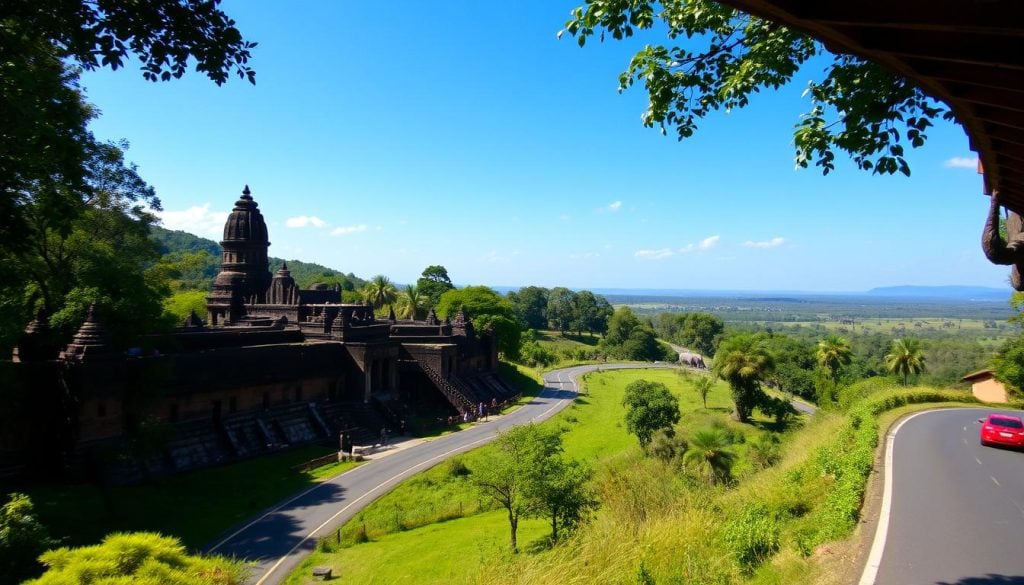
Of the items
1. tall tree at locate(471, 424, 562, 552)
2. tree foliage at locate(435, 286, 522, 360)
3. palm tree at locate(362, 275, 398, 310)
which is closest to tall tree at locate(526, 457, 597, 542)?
tall tree at locate(471, 424, 562, 552)

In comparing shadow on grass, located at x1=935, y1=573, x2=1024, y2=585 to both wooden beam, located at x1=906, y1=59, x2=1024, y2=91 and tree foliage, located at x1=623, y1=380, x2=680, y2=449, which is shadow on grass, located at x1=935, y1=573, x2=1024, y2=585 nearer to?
wooden beam, located at x1=906, y1=59, x2=1024, y2=91

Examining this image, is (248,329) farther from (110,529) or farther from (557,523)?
(557,523)

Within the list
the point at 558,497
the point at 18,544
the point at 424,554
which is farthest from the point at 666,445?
the point at 18,544

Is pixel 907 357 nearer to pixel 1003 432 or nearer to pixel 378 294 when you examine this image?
pixel 1003 432

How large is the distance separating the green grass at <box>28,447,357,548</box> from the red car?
26798 mm

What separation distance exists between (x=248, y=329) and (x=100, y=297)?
1454 centimetres

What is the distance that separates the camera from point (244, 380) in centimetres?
3123

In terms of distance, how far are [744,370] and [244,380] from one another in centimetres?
3314

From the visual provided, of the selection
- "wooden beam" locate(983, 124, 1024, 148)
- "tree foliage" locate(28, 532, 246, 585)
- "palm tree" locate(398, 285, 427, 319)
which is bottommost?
"tree foliage" locate(28, 532, 246, 585)

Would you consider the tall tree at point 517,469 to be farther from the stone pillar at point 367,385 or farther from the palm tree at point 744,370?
the palm tree at point 744,370

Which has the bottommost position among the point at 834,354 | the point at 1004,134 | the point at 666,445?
the point at 666,445

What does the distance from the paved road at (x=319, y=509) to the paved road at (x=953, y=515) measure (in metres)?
16.9

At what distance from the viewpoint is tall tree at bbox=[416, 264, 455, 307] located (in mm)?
83062

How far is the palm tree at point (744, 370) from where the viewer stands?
42.2m
